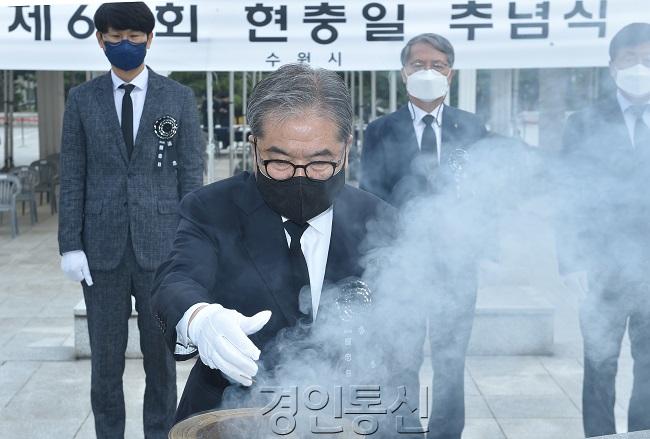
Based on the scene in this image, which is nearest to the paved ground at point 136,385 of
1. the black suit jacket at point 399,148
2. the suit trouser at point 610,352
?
the suit trouser at point 610,352

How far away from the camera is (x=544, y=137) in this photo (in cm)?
1104

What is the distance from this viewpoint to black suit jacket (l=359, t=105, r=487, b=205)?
432 cm

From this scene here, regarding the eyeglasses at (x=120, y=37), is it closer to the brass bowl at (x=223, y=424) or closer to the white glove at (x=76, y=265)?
the white glove at (x=76, y=265)

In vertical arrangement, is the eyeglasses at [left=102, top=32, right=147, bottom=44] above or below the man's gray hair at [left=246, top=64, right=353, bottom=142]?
above

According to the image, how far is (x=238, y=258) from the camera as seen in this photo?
8.29 feet

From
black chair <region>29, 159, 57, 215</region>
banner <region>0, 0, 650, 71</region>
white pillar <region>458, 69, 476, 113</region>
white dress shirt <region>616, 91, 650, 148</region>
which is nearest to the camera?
white dress shirt <region>616, 91, 650, 148</region>

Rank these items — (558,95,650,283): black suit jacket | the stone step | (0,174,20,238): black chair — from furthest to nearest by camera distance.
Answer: (0,174,20,238): black chair < the stone step < (558,95,650,283): black suit jacket

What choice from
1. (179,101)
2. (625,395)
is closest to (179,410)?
(179,101)

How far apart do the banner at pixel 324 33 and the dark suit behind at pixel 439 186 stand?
1.25 meters

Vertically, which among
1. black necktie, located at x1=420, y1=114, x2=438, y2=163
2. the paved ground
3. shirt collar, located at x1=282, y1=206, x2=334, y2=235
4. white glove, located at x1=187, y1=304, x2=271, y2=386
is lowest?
the paved ground

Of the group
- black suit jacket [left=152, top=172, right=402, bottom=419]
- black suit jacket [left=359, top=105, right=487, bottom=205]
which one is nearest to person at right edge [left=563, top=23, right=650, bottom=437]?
black suit jacket [left=359, top=105, right=487, bottom=205]

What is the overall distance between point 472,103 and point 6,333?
12.7 feet

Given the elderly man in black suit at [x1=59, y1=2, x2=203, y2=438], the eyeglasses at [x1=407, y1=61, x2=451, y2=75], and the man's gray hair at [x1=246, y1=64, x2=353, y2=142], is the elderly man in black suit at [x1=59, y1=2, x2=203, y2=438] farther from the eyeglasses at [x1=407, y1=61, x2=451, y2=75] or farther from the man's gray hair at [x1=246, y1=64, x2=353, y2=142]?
Answer: the man's gray hair at [x1=246, y1=64, x2=353, y2=142]

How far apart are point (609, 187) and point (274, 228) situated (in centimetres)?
202
